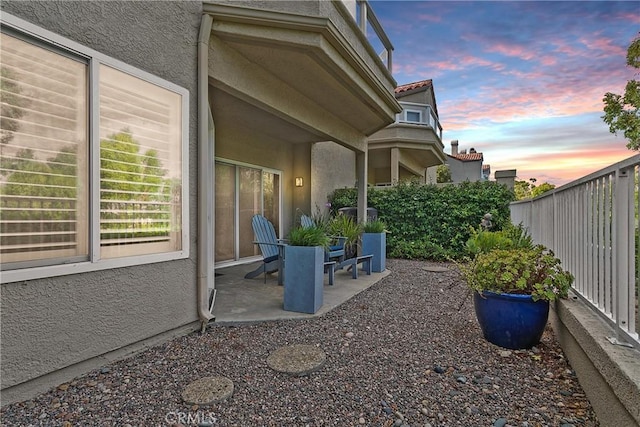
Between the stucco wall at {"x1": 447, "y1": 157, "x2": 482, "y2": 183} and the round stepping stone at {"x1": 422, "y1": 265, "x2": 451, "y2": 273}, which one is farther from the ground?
the stucco wall at {"x1": 447, "y1": 157, "x2": 482, "y2": 183}

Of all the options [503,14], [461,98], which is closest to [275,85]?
[503,14]

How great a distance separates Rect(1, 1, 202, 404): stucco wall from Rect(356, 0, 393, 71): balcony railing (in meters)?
3.27

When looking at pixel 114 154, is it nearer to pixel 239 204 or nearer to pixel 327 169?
pixel 239 204

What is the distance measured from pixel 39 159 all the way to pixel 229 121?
378cm

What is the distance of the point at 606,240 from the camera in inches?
72.4

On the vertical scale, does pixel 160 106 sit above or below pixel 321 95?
below

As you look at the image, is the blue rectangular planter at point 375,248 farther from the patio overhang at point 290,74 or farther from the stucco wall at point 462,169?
the stucco wall at point 462,169

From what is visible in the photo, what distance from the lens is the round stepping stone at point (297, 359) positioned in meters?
2.19

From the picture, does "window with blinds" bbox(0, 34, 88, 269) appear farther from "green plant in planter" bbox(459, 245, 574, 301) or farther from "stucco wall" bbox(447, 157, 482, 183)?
"stucco wall" bbox(447, 157, 482, 183)

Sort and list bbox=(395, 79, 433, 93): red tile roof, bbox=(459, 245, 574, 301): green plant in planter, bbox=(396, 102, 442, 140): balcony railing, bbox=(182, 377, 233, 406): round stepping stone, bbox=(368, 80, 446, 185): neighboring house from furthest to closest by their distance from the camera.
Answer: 1. bbox=(395, 79, 433, 93): red tile roof
2. bbox=(396, 102, 442, 140): balcony railing
3. bbox=(368, 80, 446, 185): neighboring house
4. bbox=(459, 245, 574, 301): green plant in planter
5. bbox=(182, 377, 233, 406): round stepping stone

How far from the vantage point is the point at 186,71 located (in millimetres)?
2797

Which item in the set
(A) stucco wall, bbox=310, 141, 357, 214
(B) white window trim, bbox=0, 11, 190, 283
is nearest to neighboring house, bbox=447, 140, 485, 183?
(A) stucco wall, bbox=310, 141, 357, 214

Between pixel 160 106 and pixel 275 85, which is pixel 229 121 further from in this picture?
pixel 160 106

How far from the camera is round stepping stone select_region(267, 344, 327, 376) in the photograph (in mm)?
2193
